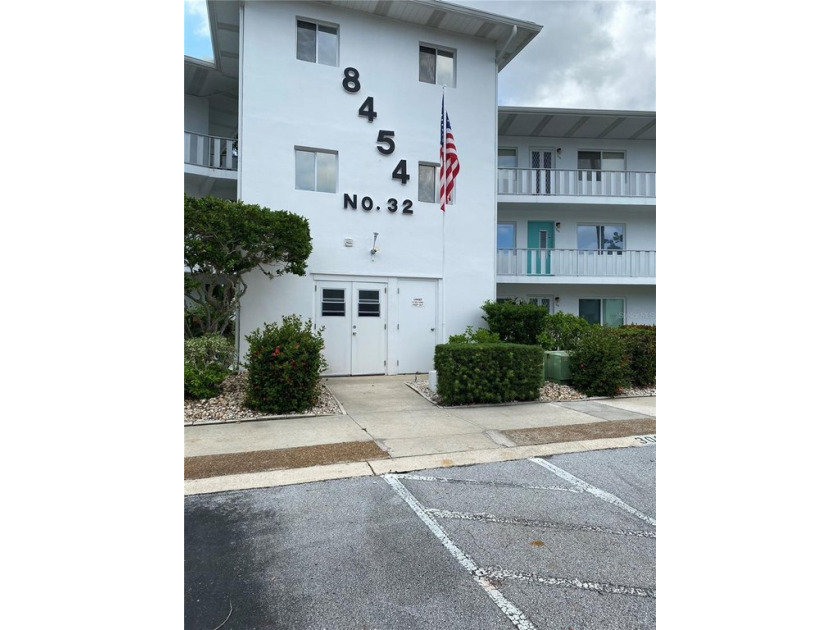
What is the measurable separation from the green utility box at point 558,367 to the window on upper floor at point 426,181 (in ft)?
14.9

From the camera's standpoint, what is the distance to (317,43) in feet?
32.2

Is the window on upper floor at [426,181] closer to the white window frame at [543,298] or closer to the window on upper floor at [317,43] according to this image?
the window on upper floor at [317,43]

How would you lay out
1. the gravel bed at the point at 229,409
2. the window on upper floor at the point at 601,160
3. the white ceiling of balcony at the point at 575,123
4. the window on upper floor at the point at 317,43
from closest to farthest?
the gravel bed at the point at 229,409 < the window on upper floor at the point at 317,43 < the white ceiling of balcony at the point at 575,123 < the window on upper floor at the point at 601,160

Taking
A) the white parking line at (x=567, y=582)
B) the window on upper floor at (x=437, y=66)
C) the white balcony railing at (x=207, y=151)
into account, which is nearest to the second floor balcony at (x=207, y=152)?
the white balcony railing at (x=207, y=151)

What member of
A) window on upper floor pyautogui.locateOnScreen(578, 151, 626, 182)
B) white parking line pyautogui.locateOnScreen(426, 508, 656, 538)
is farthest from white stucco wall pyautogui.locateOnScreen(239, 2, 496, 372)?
white parking line pyautogui.locateOnScreen(426, 508, 656, 538)

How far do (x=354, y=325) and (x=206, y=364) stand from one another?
11.2 ft

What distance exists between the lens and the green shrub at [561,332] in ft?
28.8

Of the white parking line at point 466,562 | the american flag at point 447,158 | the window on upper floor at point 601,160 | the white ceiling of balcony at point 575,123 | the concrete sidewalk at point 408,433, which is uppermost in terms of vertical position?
the white ceiling of balcony at point 575,123

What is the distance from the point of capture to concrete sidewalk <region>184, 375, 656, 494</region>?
163 inches

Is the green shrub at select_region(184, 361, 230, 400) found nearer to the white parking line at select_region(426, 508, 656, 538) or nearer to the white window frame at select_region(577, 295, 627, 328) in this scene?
the white parking line at select_region(426, 508, 656, 538)

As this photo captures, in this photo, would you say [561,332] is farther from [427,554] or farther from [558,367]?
[427,554]

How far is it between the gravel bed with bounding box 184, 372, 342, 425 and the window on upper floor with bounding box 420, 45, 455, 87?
794cm
